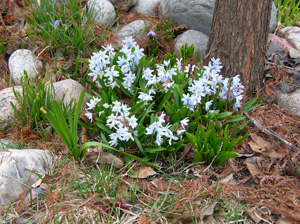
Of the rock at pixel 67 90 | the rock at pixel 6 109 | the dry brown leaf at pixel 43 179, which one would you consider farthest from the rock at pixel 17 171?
the rock at pixel 67 90

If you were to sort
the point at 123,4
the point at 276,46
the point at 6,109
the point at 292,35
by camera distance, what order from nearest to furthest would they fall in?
the point at 6,109
the point at 276,46
the point at 292,35
the point at 123,4

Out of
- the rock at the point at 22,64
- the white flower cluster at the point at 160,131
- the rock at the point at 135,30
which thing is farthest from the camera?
the rock at the point at 135,30

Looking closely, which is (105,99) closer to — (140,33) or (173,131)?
(173,131)

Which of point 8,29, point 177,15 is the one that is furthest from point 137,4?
point 8,29

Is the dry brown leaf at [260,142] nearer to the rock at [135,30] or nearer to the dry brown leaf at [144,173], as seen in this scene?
the dry brown leaf at [144,173]

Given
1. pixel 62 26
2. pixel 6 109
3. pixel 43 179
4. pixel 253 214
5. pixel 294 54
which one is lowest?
pixel 253 214

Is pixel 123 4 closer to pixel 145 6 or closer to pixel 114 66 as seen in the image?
pixel 145 6

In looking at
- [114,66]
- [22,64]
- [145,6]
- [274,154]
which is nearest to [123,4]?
[145,6]
